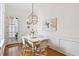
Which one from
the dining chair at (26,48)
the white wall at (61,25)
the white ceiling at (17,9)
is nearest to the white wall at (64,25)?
the white wall at (61,25)

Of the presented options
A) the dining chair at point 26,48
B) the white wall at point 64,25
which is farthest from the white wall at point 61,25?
the dining chair at point 26,48

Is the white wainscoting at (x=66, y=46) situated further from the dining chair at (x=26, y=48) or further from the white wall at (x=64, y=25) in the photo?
the dining chair at (x=26, y=48)

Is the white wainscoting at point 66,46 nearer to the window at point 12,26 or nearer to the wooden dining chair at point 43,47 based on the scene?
the wooden dining chair at point 43,47

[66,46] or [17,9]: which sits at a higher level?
[17,9]

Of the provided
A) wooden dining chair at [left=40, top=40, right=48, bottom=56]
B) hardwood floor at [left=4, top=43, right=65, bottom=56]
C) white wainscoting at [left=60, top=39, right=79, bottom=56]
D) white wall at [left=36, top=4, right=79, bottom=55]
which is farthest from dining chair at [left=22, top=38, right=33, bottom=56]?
white wainscoting at [left=60, top=39, right=79, bottom=56]

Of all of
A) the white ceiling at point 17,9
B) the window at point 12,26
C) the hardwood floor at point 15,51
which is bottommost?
the hardwood floor at point 15,51

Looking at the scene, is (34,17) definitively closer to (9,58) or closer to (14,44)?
(14,44)

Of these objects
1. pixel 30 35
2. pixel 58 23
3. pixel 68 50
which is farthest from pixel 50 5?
pixel 68 50

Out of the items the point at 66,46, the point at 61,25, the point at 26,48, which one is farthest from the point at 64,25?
the point at 26,48

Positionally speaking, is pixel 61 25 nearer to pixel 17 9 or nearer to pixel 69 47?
pixel 69 47

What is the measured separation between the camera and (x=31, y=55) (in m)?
1.66

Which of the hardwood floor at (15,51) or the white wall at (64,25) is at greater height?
the white wall at (64,25)

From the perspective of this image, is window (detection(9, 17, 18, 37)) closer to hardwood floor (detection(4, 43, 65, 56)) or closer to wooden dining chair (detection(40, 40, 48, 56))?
hardwood floor (detection(4, 43, 65, 56))

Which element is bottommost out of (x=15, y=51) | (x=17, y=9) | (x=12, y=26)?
(x=15, y=51)
